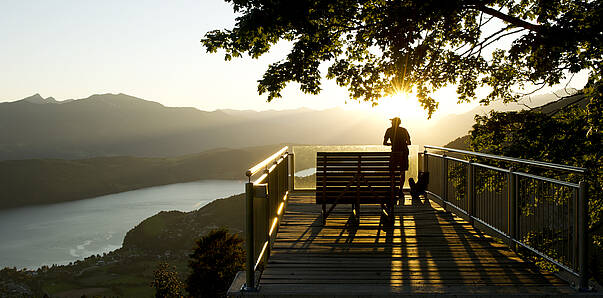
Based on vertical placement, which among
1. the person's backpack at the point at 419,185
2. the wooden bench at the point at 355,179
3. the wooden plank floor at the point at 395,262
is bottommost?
the wooden plank floor at the point at 395,262

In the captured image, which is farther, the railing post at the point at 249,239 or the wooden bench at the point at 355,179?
the wooden bench at the point at 355,179

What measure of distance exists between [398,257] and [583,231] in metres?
2.09

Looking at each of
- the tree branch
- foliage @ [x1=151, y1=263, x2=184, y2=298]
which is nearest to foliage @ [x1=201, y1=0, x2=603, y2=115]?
the tree branch

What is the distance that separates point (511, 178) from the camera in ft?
19.2

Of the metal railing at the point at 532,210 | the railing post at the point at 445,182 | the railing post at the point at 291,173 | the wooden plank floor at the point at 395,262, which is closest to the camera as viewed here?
the metal railing at the point at 532,210

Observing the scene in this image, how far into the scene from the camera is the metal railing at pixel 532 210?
4387 millimetres

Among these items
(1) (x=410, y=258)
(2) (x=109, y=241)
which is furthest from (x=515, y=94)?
(2) (x=109, y=241)

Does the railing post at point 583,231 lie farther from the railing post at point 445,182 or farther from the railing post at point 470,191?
the railing post at point 445,182

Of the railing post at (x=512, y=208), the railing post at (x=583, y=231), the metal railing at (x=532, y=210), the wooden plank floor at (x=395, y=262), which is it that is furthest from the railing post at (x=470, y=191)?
the railing post at (x=583, y=231)

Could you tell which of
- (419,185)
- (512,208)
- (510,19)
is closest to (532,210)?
(512,208)

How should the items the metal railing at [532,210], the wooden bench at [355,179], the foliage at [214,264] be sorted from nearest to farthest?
the metal railing at [532,210]
the wooden bench at [355,179]
the foliage at [214,264]

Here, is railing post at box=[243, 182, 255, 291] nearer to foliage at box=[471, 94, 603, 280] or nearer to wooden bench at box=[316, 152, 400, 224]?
wooden bench at box=[316, 152, 400, 224]

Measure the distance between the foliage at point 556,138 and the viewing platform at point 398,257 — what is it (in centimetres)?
524

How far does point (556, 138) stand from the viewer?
12.8 m
